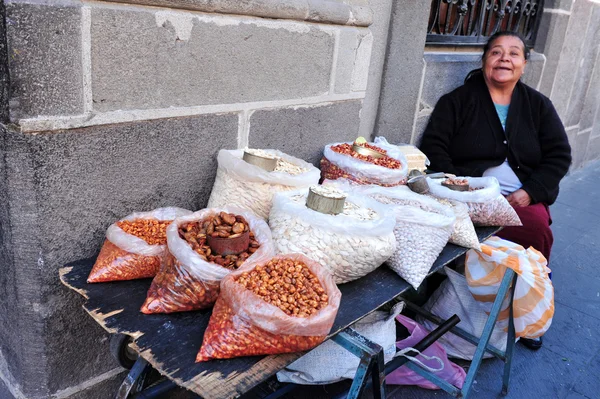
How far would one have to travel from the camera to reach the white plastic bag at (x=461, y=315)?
8.84ft

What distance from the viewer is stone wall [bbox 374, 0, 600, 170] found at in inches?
119

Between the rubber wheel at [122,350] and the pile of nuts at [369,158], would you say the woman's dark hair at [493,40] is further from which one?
the rubber wheel at [122,350]

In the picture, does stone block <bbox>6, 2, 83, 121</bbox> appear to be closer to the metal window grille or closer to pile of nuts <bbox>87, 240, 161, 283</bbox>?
pile of nuts <bbox>87, 240, 161, 283</bbox>

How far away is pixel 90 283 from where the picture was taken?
1506 millimetres

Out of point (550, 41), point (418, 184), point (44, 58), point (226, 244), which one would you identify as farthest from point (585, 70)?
point (44, 58)

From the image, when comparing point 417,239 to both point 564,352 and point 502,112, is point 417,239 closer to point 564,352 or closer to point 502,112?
point 564,352

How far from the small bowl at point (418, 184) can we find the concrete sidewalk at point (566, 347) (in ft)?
3.33

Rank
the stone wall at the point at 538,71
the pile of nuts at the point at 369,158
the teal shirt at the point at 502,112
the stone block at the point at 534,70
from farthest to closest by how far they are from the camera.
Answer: the stone block at the point at 534,70 → the teal shirt at the point at 502,112 → the stone wall at the point at 538,71 → the pile of nuts at the point at 369,158

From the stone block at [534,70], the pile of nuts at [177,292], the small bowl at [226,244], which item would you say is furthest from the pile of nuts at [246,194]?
the stone block at [534,70]

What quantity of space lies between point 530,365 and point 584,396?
0.30m

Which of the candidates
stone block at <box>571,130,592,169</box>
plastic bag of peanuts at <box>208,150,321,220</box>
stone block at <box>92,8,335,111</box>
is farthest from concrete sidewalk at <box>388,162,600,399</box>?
stone block at <box>571,130,592,169</box>

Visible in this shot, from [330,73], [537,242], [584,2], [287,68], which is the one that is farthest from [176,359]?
[584,2]

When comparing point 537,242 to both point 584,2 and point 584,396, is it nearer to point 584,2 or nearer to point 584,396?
point 584,396

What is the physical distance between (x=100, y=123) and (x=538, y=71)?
4382 mm
